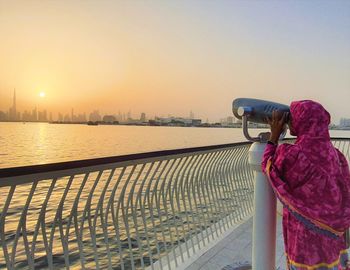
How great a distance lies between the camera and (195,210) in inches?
149

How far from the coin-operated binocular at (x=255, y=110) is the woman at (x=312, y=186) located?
0.43ft

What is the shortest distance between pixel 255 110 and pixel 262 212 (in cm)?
67

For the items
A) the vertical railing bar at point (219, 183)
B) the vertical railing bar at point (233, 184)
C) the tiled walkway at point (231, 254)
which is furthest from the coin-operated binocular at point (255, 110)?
the vertical railing bar at point (233, 184)

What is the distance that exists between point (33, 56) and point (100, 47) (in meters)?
5.31

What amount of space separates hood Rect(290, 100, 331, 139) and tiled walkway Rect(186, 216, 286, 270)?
1.48 metres

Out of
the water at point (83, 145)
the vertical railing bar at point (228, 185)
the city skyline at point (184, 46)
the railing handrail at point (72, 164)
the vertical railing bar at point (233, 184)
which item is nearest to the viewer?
the railing handrail at point (72, 164)

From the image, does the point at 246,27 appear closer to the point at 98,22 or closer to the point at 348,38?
the point at 348,38

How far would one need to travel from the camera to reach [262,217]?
211 cm

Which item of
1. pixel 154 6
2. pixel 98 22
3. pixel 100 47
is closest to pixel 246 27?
pixel 154 6

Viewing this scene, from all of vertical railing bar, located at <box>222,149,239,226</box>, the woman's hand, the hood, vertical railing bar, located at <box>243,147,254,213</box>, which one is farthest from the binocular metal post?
vertical railing bar, located at <box>243,147,254,213</box>

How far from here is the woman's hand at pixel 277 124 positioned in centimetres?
189

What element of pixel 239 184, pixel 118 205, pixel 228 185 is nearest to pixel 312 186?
pixel 118 205

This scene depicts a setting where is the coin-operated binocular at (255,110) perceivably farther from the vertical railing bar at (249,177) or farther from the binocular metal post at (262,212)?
the vertical railing bar at (249,177)

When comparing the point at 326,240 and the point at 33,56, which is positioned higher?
the point at 33,56
